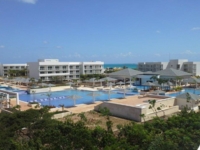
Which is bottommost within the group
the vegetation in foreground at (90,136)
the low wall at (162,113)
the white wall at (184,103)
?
the low wall at (162,113)

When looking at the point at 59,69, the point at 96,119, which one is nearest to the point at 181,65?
the point at 59,69

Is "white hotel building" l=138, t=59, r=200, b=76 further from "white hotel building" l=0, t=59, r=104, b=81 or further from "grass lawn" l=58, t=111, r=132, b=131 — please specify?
"grass lawn" l=58, t=111, r=132, b=131

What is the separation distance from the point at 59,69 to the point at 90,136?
140 ft

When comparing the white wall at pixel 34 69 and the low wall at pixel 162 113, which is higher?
the white wall at pixel 34 69

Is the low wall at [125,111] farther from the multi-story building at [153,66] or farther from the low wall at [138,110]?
the multi-story building at [153,66]

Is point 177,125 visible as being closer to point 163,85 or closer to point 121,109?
point 121,109

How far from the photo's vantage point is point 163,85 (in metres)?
34.4

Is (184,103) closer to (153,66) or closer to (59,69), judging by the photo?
(59,69)

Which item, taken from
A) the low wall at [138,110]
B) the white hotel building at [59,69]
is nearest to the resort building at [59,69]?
the white hotel building at [59,69]

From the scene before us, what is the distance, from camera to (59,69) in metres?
51.8

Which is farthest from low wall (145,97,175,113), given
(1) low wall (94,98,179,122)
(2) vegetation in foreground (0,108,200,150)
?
(2) vegetation in foreground (0,108,200,150)

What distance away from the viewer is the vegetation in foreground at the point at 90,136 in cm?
933

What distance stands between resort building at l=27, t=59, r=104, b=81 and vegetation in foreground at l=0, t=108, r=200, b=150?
37.3 meters

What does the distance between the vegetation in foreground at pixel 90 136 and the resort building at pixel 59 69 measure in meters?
37.3
